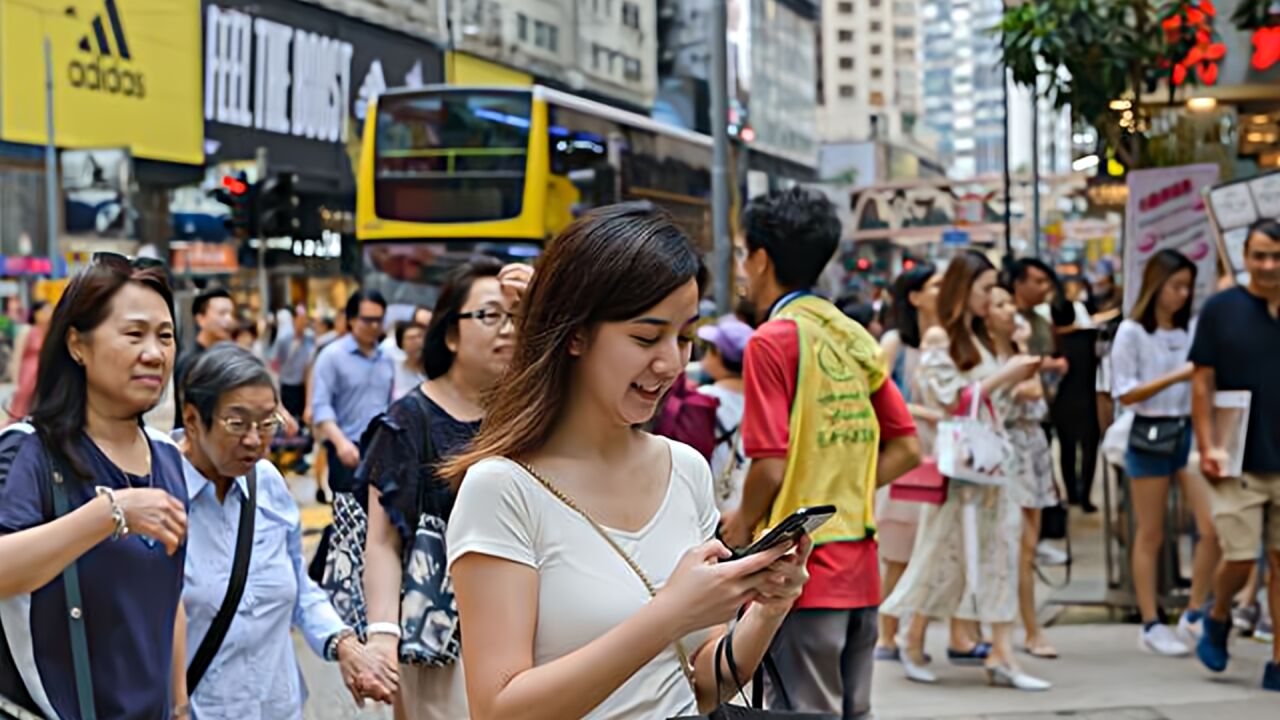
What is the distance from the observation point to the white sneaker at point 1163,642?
26.6 feet

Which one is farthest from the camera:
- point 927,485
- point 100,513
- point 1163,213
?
point 1163,213

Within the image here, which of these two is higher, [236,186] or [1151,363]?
[236,186]

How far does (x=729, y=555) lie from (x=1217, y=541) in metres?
6.25

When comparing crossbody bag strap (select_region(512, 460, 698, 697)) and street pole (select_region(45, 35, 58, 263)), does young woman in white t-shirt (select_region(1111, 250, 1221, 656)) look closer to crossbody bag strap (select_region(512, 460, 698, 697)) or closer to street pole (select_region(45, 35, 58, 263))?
crossbody bag strap (select_region(512, 460, 698, 697))

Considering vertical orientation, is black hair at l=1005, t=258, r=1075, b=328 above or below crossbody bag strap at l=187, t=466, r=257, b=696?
above

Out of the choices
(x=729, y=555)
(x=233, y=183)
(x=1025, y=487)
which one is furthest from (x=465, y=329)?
(x=233, y=183)

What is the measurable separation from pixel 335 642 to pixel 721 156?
1562 cm

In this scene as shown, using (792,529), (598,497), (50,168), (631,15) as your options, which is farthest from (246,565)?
(631,15)

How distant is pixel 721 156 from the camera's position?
19.2 meters

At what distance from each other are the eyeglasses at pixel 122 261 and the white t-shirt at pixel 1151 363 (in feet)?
18.8

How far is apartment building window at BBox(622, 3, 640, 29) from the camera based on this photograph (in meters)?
43.9

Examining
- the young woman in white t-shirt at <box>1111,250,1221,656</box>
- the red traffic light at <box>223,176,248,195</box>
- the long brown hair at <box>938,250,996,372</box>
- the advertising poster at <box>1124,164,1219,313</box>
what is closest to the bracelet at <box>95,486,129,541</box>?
the long brown hair at <box>938,250,996,372</box>

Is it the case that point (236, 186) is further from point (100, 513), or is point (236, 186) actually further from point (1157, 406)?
point (100, 513)

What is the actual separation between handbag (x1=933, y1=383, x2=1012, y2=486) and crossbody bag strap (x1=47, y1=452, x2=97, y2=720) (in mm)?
4781
